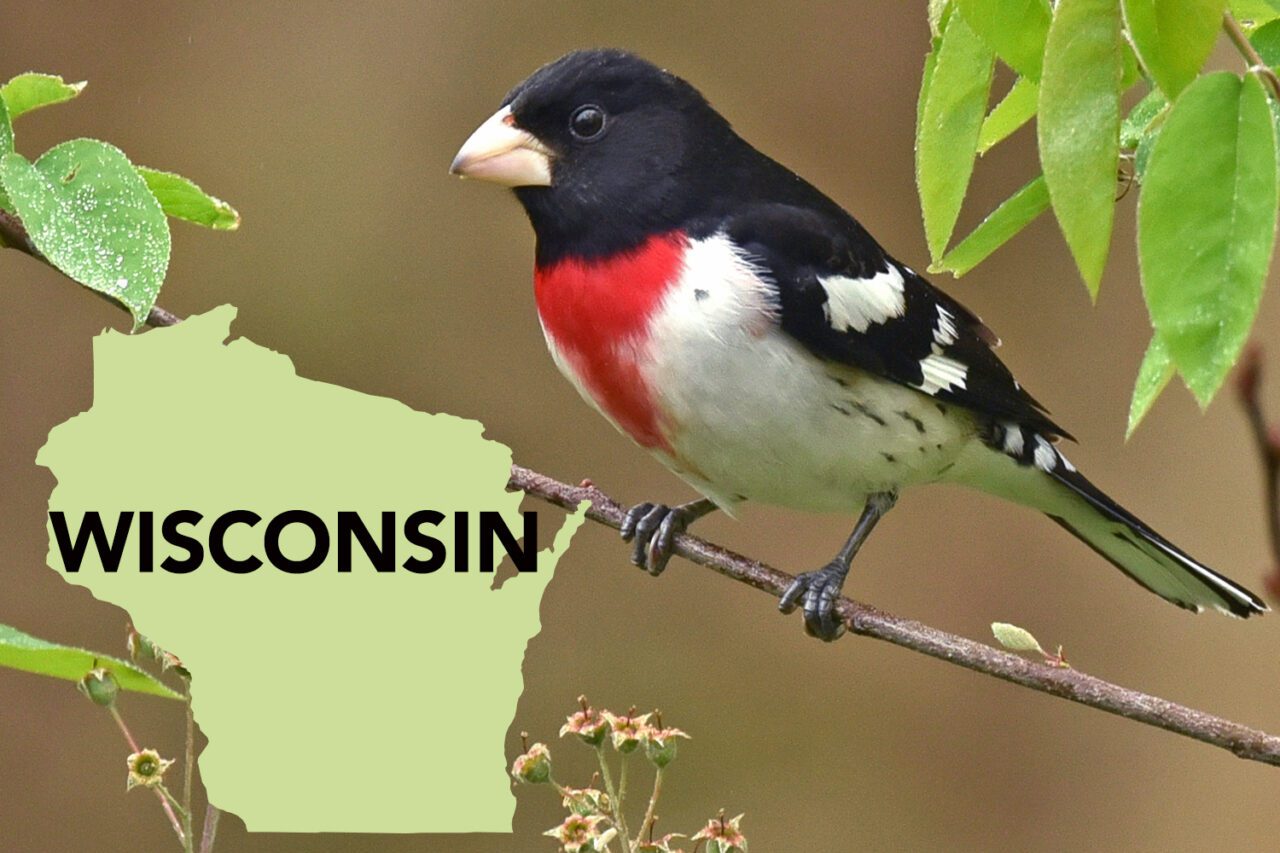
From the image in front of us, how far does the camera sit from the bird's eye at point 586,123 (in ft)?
6.05

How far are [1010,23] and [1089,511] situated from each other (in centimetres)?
125

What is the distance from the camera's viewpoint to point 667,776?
312 centimetres

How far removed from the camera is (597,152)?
6.03 ft

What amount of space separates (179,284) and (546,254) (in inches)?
63.3

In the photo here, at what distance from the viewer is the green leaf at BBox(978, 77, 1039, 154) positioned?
1.20 m

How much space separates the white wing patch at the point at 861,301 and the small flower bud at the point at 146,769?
938 mm

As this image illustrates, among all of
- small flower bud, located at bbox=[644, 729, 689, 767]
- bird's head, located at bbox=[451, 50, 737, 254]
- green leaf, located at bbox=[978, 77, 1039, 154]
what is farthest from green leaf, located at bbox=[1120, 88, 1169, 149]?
bird's head, located at bbox=[451, 50, 737, 254]

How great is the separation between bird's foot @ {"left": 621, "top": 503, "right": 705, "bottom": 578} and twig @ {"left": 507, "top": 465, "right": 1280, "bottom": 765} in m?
0.25

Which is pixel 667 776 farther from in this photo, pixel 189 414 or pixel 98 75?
pixel 189 414

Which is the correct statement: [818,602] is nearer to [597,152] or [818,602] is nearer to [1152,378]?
[597,152]

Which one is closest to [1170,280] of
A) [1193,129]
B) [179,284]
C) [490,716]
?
[1193,129]

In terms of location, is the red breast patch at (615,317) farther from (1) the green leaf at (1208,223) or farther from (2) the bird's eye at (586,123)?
(1) the green leaf at (1208,223)

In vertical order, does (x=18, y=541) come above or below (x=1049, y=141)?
above

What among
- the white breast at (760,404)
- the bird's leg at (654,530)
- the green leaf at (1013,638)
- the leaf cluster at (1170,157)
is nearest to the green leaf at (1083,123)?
the leaf cluster at (1170,157)
